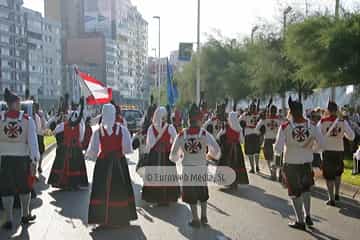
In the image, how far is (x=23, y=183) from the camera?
306 inches

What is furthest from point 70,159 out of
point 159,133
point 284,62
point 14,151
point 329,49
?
point 284,62

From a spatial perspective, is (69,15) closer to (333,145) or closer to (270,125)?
(270,125)

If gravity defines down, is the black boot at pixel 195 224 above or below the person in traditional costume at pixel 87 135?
below

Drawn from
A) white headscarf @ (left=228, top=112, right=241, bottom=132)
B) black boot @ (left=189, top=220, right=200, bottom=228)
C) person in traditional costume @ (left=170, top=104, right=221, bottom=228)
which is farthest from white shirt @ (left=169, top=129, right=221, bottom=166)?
white headscarf @ (left=228, top=112, right=241, bottom=132)

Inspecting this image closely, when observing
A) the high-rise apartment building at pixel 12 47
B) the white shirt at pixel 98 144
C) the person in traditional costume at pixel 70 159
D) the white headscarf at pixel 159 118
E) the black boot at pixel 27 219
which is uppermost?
the high-rise apartment building at pixel 12 47

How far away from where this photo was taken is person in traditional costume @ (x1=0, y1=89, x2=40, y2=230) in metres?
7.69

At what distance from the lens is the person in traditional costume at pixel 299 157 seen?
7.69 m

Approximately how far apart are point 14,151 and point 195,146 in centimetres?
294

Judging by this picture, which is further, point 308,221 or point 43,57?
point 43,57

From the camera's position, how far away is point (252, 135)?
1402 cm

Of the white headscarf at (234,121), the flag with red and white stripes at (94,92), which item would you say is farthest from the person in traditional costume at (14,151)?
the white headscarf at (234,121)

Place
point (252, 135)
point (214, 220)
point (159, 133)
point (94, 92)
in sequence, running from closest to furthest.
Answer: point (214, 220) → point (159, 133) → point (94, 92) → point (252, 135)

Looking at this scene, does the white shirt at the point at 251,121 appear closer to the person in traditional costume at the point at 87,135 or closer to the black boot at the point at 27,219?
the person in traditional costume at the point at 87,135

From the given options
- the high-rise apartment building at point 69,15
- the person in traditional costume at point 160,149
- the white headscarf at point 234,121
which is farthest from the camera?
the high-rise apartment building at point 69,15
